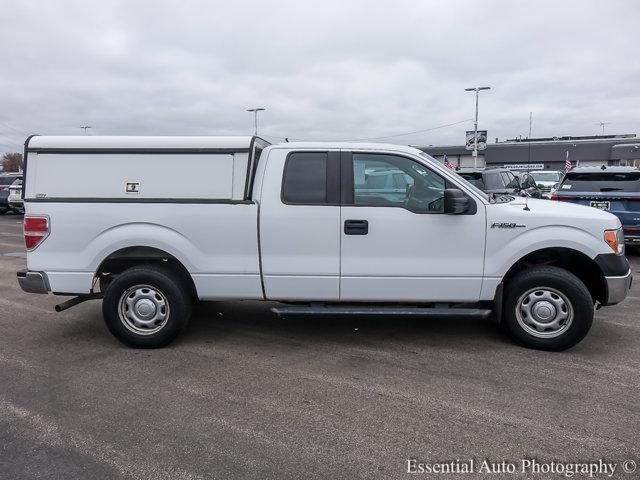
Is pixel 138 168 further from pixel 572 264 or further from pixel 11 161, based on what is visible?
pixel 11 161

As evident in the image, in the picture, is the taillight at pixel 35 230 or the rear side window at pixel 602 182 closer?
the taillight at pixel 35 230

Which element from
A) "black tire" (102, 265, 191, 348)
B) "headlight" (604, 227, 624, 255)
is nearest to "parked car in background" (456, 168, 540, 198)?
"headlight" (604, 227, 624, 255)

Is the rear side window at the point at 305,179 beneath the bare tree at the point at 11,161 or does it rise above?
beneath

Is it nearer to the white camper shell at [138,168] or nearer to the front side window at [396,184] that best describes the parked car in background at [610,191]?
the front side window at [396,184]

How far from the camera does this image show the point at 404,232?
15.9ft

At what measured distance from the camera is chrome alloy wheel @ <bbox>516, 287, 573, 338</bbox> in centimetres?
486

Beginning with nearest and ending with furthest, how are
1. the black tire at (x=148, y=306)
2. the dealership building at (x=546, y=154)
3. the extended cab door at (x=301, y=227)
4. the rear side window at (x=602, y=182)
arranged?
the extended cab door at (x=301, y=227), the black tire at (x=148, y=306), the rear side window at (x=602, y=182), the dealership building at (x=546, y=154)

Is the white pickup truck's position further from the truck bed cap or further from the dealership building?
the dealership building

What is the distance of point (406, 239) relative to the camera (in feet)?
16.0

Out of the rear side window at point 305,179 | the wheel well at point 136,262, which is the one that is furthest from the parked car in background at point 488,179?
the wheel well at point 136,262

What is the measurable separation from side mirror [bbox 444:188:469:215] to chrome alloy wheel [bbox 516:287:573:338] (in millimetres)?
1014

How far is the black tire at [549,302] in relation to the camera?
4785mm

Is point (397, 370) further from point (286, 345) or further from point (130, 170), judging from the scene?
point (130, 170)

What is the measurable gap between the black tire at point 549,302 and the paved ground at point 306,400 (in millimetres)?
157
